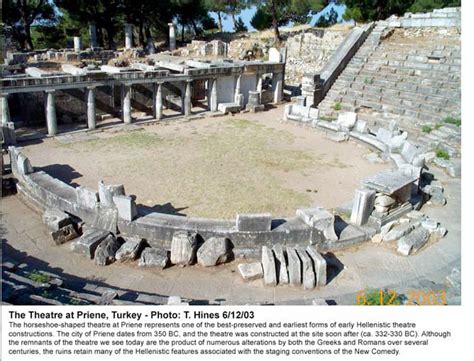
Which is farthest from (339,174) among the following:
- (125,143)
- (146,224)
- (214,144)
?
(125,143)

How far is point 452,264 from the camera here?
372 inches

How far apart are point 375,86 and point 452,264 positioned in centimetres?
1580

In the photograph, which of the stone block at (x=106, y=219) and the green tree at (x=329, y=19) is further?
the green tree at (x=329, y=19)

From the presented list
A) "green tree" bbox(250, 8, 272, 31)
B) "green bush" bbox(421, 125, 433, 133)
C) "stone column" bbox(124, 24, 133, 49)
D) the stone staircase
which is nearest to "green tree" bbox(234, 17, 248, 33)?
"green tree" bbox(250, 8, 272, 31)

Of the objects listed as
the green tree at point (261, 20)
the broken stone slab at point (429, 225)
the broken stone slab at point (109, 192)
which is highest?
the green tree at point (261, 20)

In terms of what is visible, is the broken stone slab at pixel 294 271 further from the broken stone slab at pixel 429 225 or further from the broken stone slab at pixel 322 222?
the broken stone slab at pixel 429 225

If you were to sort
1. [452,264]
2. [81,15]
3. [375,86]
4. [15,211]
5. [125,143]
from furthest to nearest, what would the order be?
[81,15] < [375,86] < [125,143] < [15,211] < [452,264]

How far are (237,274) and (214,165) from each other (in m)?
6.86

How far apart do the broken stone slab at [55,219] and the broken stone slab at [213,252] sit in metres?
3.67

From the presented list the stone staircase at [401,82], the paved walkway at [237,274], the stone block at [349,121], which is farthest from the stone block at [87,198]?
the stone staircase at [401,82]

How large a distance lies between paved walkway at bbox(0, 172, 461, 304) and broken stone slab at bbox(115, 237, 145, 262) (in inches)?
7.2

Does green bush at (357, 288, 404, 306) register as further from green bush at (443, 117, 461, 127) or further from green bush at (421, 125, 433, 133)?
green bush at (443, 117, 461, 127)

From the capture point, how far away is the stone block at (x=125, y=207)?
993 centimetres

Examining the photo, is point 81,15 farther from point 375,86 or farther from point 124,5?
point 375,86
